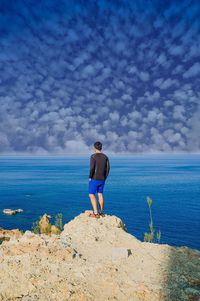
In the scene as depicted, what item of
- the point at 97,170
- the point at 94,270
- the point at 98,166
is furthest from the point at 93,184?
the point at 94,270

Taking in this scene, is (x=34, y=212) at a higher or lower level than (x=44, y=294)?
lower

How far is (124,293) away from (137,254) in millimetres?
2426

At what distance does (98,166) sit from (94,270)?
16.0 feet

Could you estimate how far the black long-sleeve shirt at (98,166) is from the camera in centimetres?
1169

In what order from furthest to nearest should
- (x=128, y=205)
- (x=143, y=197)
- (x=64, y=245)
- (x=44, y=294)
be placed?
(x=143, y=197)
(x=128, y=205)
(x=64, y=245)
(x=44, y=294)

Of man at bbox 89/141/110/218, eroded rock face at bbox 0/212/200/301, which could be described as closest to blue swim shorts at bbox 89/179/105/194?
man at bbox 89/141/110/218

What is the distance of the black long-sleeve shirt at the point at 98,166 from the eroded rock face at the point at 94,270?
2.46 m

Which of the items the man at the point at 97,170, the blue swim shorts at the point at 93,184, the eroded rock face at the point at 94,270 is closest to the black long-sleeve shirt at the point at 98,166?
the man at the point at 97,170

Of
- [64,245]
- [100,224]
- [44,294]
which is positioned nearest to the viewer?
[44,294]

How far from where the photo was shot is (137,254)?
8758mm

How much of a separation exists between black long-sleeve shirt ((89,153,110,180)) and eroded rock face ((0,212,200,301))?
Answer: 8.06 ft

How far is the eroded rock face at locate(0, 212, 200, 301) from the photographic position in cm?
640

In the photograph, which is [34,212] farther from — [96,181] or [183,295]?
[183,295]

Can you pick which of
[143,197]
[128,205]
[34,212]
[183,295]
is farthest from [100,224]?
[143,197]
